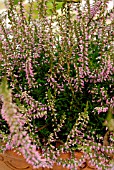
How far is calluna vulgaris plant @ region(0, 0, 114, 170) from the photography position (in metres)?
1.78

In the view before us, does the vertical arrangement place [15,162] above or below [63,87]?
below

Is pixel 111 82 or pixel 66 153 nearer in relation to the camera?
pixel 66 153

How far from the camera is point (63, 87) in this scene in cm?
197

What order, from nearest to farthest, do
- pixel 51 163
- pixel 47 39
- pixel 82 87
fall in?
1. pixel 51 163
2. pixel 82 87
3. pixel 47 39

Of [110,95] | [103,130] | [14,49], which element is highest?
[14,49]

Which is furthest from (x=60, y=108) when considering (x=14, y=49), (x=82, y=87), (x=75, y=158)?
(x=14, y=49)

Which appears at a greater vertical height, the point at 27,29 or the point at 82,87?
the point at 27,29

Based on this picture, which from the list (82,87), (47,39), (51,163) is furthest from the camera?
(47,39)

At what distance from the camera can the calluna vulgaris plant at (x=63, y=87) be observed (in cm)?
178

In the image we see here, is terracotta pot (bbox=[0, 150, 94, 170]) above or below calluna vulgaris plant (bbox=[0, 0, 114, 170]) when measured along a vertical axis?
below

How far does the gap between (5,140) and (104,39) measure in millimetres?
715

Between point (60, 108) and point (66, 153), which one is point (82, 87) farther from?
point (66, 153)

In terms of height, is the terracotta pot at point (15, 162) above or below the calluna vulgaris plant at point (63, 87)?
below

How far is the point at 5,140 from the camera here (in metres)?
1.79
